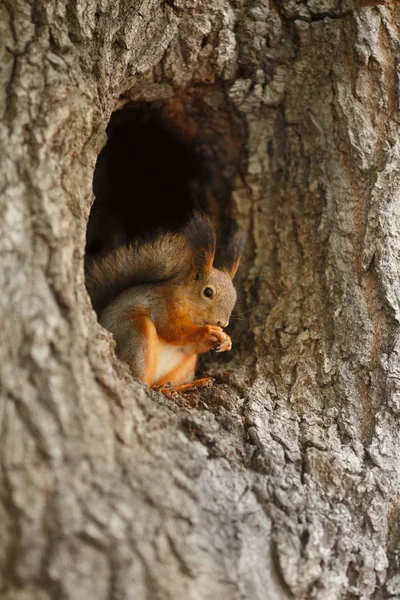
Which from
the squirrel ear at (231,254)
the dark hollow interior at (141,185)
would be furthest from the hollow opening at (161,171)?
the squirrel ear at (231,254)

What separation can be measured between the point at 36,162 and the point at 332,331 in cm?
96

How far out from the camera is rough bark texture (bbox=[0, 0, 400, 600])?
4.02ft

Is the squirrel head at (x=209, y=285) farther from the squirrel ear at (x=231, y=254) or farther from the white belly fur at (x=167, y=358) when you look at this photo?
the white belly fur at (x=167, y=358)

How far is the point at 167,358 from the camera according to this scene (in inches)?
83.0

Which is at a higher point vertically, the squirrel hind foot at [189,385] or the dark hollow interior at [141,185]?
the dark hollow interior at [141,185]

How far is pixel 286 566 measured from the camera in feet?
4.56

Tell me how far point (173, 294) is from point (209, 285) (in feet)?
0.41

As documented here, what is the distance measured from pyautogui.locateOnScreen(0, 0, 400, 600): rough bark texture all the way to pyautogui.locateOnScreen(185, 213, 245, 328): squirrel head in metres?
0.13

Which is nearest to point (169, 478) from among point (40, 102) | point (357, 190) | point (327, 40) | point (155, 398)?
point (155, 398)

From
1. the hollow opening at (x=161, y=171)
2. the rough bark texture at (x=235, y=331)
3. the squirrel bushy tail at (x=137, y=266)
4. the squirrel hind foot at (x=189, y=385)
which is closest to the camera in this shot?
the rough bark texture at (x=235, y=331)

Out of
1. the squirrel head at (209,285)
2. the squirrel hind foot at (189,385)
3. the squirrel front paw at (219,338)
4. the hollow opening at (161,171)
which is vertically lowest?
the squirrel hind foot at (189,385)

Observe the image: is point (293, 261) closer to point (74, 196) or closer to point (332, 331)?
point (332, 331)

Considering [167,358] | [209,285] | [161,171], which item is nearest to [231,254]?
[209,285]

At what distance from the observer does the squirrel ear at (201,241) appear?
77.1 inches
